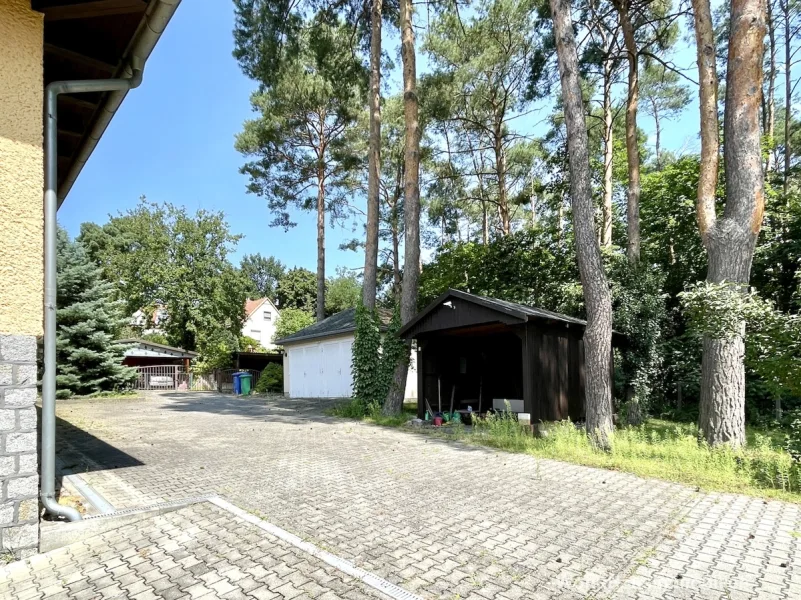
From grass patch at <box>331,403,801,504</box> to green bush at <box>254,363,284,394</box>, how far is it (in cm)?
1446

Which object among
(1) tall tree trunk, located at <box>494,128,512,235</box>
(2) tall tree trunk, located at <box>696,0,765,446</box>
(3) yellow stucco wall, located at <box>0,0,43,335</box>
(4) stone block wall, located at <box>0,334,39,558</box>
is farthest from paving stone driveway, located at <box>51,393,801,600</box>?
(1) tall tree trunk, located at <box>494,128,512,235</box>

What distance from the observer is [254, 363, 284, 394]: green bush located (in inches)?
862

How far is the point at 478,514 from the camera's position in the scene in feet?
13.6

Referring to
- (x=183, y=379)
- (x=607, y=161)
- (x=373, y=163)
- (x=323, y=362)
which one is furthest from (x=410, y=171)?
(x=183, y=379)

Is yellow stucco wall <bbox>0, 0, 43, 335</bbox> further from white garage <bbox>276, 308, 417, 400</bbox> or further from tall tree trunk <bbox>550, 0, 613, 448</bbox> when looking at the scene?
white garage <bbox>276, 308, 417, 400</bbox>

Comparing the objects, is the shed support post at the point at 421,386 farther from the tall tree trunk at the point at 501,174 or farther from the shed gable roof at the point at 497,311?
the tall tree trunk at the point at 501,174

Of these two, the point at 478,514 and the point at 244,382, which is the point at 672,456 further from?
the point at 244,382

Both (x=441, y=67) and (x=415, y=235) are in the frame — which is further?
(x=441, y=67)

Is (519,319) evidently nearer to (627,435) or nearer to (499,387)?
(627,435)

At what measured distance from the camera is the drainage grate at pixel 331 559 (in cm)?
273

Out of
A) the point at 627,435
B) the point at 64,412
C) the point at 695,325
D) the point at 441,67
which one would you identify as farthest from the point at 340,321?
the point at 695,325

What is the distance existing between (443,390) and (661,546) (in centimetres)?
810

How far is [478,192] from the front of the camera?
23703mm

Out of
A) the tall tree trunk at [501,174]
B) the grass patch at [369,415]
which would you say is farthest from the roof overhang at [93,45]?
the tall tree trunk at [501,174]
